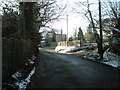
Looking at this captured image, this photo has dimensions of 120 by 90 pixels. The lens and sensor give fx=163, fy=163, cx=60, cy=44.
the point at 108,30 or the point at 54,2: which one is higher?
the point at 54,2

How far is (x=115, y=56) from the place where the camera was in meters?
14.5

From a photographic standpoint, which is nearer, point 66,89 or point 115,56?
point 66,89

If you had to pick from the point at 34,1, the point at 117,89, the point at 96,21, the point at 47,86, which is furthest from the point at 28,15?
the point at 117,89

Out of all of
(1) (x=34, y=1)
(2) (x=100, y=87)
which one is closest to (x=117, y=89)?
(2) (x=100, y=87)

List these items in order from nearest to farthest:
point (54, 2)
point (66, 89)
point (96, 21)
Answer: point (66, 89), point (54, 2), point (96, 21)

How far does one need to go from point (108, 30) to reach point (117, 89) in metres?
13.5

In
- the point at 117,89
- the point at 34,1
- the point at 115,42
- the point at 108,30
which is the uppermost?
the point at 34,1

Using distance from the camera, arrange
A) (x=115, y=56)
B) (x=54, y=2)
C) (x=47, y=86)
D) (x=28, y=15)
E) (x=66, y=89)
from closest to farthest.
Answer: (x=66, y=89) < (x=47, y=86) < (x=115, y=56) < (x=28, y=15) < (x=54, y=2)

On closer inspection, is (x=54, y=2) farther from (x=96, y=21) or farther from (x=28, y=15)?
(x=96, y=21)

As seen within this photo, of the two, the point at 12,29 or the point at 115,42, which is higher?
the point at 12,29

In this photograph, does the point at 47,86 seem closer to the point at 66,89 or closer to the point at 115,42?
the point at 66,89

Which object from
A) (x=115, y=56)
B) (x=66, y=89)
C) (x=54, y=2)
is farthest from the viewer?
(x=54, y=2)

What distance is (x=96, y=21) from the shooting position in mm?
19828

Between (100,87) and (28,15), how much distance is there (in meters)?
12.5
